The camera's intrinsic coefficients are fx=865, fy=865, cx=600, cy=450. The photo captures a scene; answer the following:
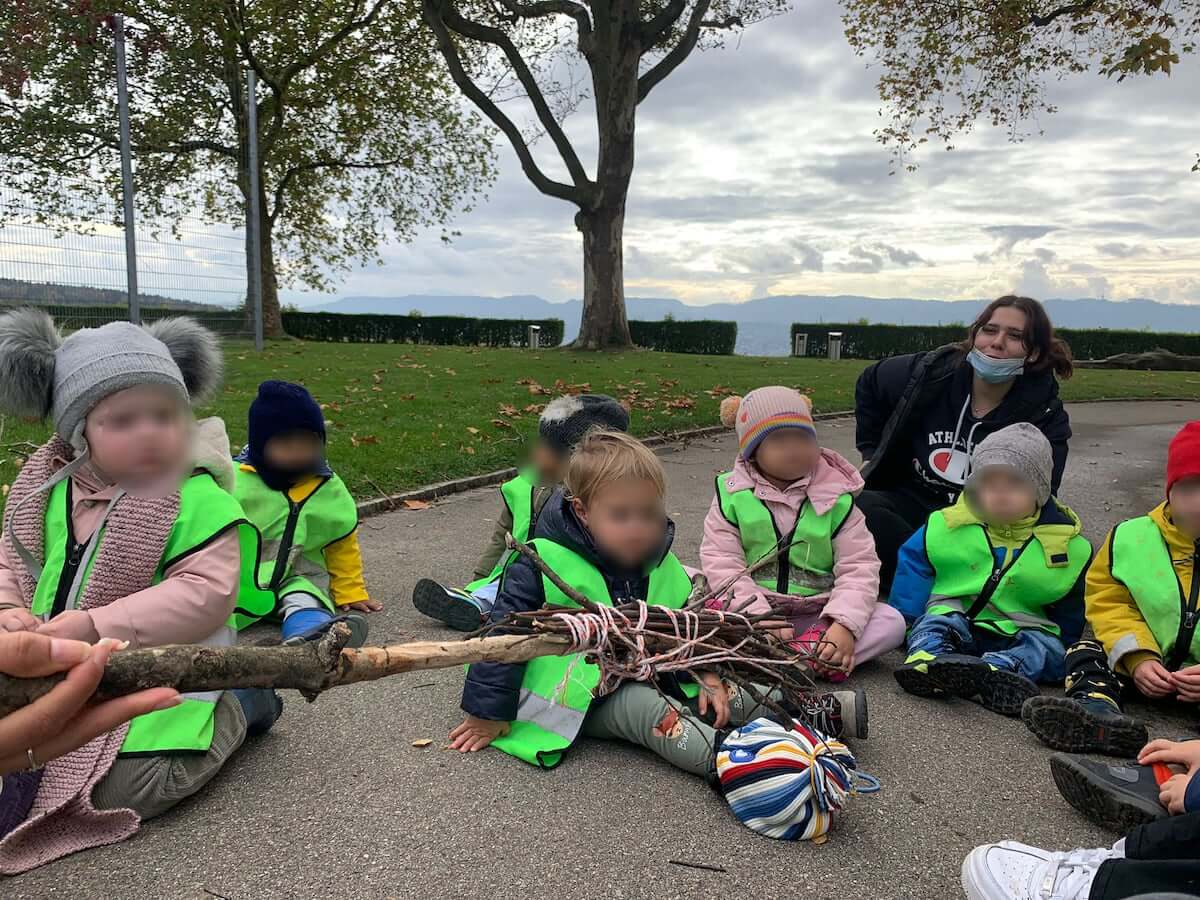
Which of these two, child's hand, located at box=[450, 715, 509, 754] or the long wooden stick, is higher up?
the long wooden stick

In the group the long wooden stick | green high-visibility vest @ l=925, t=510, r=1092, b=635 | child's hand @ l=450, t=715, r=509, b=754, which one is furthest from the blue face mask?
the long wooden stick

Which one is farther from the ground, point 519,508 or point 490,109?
point 490,109

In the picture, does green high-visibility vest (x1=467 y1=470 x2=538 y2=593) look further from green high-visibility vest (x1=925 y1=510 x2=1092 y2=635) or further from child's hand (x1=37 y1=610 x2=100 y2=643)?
child's hand (x1=37 y1=610 x2=100 y2=643)

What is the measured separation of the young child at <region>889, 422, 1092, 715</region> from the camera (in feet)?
12.3

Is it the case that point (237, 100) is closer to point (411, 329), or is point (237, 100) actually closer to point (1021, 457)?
point (411, 329)

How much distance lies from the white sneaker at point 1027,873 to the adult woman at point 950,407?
2.60 m

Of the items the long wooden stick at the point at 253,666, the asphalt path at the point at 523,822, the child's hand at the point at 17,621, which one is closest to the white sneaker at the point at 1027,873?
the asphalt path at the point at 523,822

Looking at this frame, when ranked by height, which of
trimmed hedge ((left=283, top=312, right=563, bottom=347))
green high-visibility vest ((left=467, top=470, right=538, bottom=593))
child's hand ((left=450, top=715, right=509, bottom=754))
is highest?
trimmed hedge ((left=283, top=312, right=563, bottom=347))

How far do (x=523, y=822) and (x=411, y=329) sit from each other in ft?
87.5

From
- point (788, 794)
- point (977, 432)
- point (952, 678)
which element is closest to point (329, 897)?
point (788, 794)

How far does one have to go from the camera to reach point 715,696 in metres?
2.77

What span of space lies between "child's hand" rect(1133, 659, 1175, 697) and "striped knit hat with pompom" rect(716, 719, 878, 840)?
1485 millimetres

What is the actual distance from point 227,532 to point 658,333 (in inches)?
1011

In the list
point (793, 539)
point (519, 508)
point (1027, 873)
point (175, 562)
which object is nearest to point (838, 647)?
point (793, 539)
